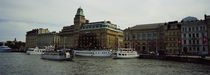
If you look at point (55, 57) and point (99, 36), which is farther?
point (99, 36)

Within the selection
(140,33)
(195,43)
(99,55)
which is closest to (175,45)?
(195,43)

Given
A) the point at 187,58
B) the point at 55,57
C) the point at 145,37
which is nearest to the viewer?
the point at 187,58

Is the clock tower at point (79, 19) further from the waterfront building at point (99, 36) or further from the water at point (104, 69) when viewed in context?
the water at point (104, 69)

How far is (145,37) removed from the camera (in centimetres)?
11919

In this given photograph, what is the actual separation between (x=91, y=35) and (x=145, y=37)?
54.8 meters

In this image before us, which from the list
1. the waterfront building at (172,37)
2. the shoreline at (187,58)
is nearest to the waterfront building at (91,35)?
the waterfront building at (172,37)

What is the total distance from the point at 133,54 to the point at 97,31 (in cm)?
6459

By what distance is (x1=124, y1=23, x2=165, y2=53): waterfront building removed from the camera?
11325 cm

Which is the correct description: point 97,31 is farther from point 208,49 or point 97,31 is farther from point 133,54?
point 208,49

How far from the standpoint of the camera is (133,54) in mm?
98438

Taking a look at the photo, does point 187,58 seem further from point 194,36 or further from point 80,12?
point 80,12

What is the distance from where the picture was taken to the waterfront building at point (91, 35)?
501 ft

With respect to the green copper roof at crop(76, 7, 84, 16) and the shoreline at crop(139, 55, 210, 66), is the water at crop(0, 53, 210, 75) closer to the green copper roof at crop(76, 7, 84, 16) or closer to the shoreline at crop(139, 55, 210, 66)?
the shoreline at crop(139, 55, 210, 66)

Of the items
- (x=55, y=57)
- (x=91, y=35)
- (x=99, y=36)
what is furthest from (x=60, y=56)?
(x=99, y=36)
